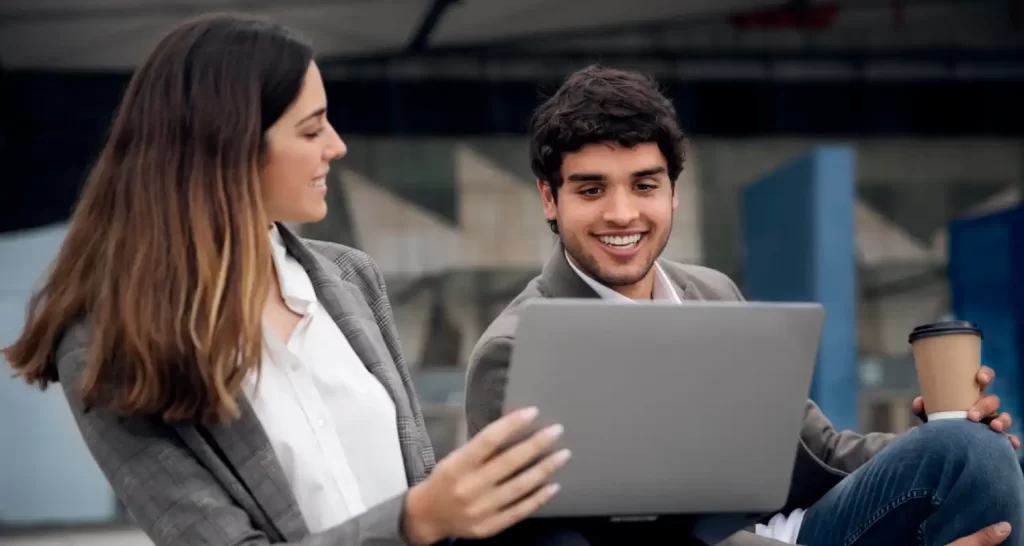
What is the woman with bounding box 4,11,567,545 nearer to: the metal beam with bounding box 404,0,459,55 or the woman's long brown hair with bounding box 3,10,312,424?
the woman's long brown hair with bounding box 3,10,312,424

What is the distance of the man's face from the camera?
95.4 inches

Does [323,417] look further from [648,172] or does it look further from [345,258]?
[648,172]

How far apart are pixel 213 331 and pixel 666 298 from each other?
1.05 metres

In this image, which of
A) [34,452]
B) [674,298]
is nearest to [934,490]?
[674,298]

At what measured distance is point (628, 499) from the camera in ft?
5.76

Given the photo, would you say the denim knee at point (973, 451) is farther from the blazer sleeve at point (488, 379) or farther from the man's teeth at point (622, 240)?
the blazer sleeve at point (488, 379)

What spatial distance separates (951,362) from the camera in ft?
7.25

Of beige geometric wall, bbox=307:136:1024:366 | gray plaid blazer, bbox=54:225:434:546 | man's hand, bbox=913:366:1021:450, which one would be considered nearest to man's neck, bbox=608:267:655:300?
man's hand, bbox=913:366:1021:450

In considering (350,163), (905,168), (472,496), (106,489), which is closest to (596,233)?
(472,496)

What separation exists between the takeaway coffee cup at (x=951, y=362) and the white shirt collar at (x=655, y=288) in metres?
0.52

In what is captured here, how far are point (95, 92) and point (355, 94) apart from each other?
8.85 ft

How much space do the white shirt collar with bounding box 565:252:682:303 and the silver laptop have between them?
742mm

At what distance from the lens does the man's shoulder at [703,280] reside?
2.66 metres

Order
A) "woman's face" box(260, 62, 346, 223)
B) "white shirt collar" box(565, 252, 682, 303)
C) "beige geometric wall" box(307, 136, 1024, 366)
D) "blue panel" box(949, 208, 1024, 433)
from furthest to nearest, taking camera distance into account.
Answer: "beige geometric wall" box(307, 136, 1024, 366)
"blue panel" box(949, 208, 1024, 433)
"white shirt collar" box(565, 252, 682, 303)
"woman's face" box(260, 62, 346, 223)
